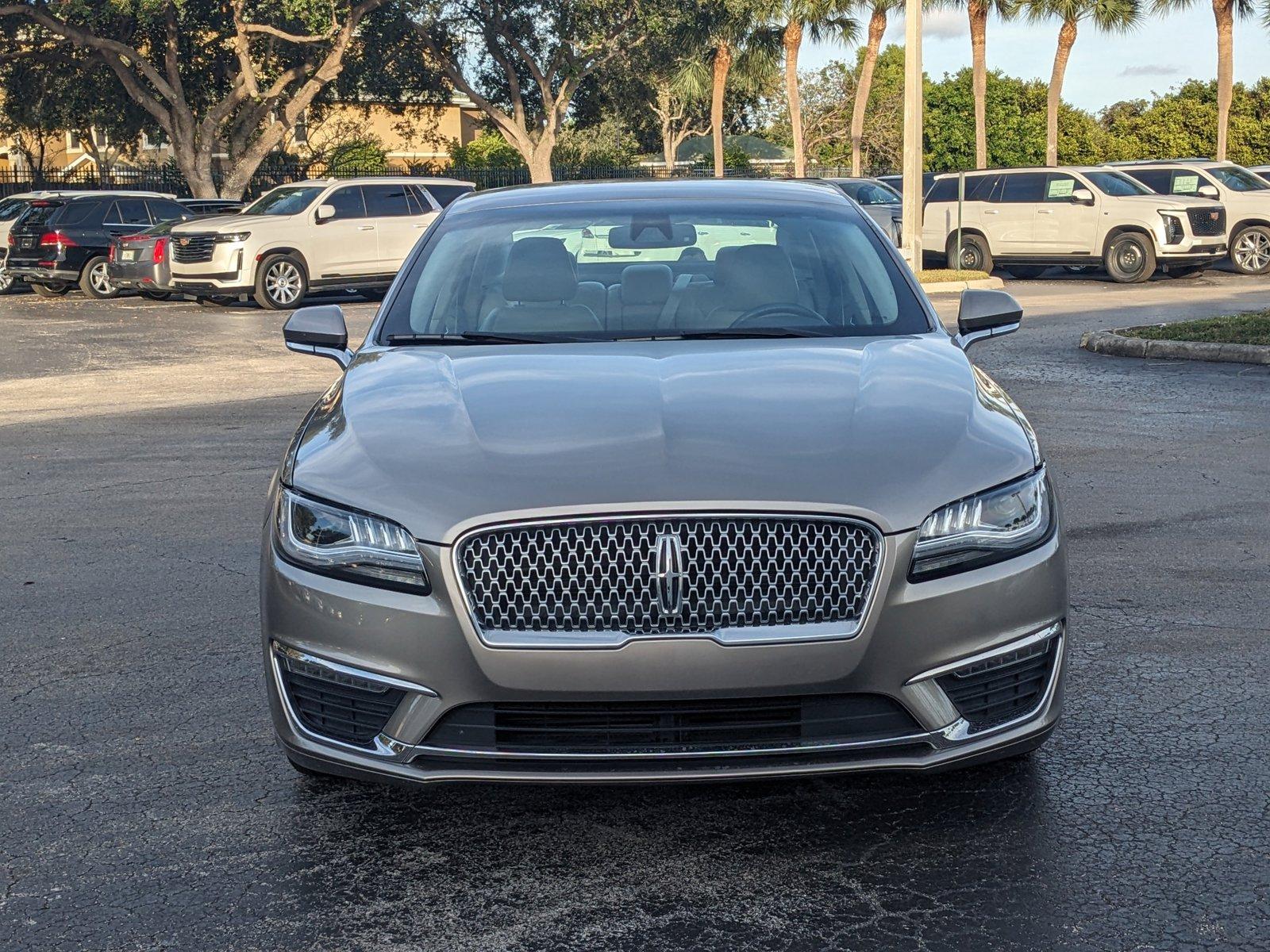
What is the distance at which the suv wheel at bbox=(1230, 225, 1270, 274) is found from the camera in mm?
26469

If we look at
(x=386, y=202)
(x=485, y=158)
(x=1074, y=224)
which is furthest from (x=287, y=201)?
(x=485, y=158)

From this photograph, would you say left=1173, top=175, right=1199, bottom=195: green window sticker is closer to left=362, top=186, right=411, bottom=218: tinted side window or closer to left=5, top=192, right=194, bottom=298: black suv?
left=362, top=186, right=411, bottom=218: tinted side window

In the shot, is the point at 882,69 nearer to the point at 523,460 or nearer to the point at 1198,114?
the point at 1198,114

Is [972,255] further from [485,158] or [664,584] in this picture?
[485,158]

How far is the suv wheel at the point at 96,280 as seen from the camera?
27.0 m

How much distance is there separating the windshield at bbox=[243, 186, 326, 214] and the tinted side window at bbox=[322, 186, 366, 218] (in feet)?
Answer: 0.72

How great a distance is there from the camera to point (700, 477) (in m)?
3.64

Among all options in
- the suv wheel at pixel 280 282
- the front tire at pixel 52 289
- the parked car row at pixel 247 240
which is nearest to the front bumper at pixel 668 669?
the parked car row at pixel 247 240

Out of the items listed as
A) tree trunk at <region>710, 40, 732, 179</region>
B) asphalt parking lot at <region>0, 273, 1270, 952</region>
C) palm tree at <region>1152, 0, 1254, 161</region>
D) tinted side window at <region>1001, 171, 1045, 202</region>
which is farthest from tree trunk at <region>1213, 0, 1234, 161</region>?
asphalt parking lot at <region>0, 273, 1270, 952</region>

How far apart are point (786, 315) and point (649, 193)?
3.31 feet

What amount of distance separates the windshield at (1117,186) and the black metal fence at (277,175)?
31.9 feet

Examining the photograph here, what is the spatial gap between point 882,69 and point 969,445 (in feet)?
310

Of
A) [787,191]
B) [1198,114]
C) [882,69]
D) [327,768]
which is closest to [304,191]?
[787,191]

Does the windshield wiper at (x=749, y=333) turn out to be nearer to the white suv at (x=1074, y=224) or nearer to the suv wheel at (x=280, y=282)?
the suv wheel at (x=280, y=282)
